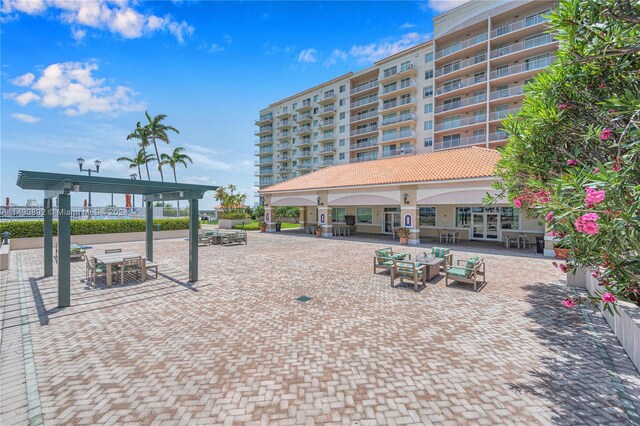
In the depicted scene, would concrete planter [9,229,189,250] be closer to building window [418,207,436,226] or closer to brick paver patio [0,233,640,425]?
brick paver patio [0,233,640,425]

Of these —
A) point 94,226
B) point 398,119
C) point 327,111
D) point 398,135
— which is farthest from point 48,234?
point 327,111

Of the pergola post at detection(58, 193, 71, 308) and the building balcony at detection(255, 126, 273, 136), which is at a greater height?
the building balcony at detection(255, 126, 273, 136)

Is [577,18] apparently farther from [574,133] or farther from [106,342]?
[106,342]

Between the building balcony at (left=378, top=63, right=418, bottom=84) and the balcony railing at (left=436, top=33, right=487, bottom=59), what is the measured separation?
12.4ft

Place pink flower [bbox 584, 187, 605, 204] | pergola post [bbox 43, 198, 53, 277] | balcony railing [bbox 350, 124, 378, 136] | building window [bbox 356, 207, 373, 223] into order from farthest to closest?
balcony railing [bbox 350, 124, 378, 136] < building window [bbox 356, 207, 373, 223] < pergola post [bbox 43, 198, 53, 277] < pink flower [bbox 584, 187, 605, 204]

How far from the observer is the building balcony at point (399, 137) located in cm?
4200

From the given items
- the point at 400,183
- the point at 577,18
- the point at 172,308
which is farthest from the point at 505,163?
the point at 400,183

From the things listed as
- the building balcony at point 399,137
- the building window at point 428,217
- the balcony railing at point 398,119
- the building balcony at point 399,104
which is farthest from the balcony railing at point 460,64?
the building window at point 428,217

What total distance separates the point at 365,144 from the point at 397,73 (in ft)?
38.4

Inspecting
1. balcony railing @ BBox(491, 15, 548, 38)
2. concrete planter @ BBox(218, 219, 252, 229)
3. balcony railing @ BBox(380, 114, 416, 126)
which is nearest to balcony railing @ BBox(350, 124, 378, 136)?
balcony railing @ BBox(380, 114, 416, 126)

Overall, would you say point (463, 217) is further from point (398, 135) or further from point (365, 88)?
point (365, 88)

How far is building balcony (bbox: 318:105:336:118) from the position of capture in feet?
174

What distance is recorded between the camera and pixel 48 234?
10.4 meters

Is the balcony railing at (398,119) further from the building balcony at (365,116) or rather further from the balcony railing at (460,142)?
the balcony railing at (460,142)
